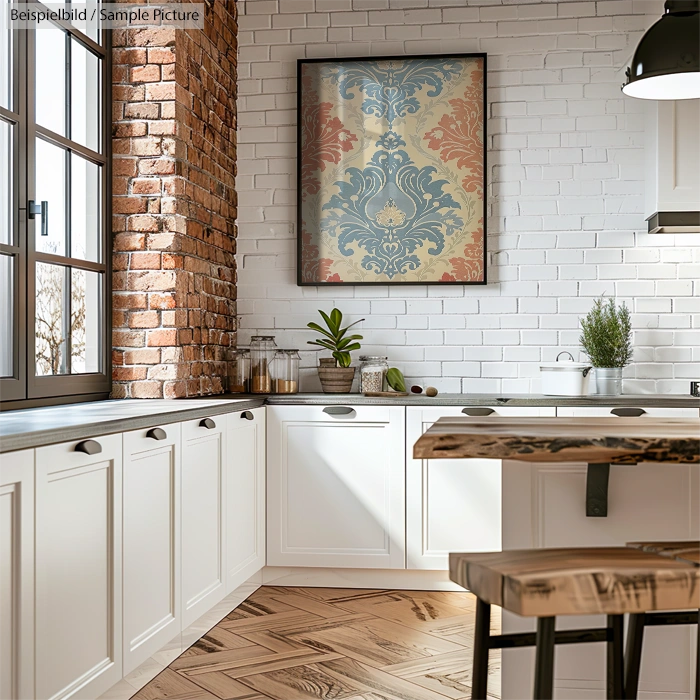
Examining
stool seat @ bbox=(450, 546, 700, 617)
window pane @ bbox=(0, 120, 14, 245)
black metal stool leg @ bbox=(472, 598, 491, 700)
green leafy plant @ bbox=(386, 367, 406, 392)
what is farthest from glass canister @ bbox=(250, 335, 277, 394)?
stool seat @ bbox=(450, 546, 700, 617)

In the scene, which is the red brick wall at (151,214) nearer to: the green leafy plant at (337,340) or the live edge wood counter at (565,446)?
the green leafy plant at (337,340)

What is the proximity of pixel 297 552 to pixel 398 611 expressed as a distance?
1.83 feet

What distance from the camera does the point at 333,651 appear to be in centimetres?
310

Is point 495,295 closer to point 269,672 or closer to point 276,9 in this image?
point 276,9

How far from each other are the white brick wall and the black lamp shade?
1790 mm

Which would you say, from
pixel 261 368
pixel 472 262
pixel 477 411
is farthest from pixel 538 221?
pixel 261 368

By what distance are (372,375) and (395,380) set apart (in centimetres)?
12

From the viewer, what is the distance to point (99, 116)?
353 cm

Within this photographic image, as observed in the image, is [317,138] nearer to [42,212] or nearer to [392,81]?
[392,81]

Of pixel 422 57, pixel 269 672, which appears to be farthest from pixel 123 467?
pixel 422 57

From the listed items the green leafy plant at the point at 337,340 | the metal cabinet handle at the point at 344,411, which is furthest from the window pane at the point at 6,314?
the green leafy plant at the point at 337,340

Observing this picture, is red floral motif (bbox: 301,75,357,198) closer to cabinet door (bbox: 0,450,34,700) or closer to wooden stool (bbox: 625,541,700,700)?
cabinet door (bbox: 0,450,34,700)

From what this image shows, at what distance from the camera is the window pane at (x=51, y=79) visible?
9.97 ft

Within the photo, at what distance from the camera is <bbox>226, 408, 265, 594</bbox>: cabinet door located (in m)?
3.42
